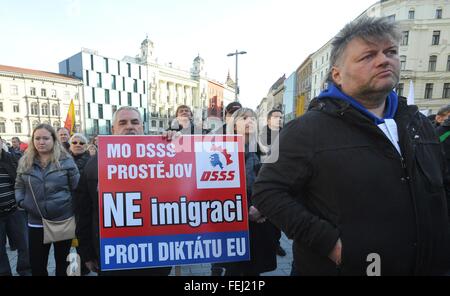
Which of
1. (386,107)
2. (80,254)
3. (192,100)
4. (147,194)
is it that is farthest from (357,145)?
(192,100)

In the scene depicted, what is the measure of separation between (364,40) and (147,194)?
179cm

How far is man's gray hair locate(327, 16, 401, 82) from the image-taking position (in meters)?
1.40

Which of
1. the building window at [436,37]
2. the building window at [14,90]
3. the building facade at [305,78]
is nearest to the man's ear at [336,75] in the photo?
the building window at [436,37]

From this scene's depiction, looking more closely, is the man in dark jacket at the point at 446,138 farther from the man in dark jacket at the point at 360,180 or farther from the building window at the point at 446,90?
the building window at the point at 446,90

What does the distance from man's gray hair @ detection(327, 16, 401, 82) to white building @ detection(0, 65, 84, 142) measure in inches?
2118

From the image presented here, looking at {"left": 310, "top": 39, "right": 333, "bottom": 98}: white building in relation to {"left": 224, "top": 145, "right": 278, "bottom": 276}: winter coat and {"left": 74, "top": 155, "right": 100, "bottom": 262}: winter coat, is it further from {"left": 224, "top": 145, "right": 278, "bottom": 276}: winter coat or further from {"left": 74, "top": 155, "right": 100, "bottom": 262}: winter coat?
{"left": 74, "top": 155, "right": 100, "bottom": 262}: winter coat

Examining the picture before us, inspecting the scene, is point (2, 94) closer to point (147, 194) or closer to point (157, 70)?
point (157, 70)

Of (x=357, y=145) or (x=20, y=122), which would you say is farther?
(x=20, y=122)

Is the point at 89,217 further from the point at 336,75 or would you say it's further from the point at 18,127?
the point at 18,127

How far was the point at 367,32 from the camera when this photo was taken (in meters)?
1.41

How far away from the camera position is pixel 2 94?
162 feet

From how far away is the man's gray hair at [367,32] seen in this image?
140 cm

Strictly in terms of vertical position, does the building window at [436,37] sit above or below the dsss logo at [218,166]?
above

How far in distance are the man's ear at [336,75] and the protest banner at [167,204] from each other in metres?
1.11
